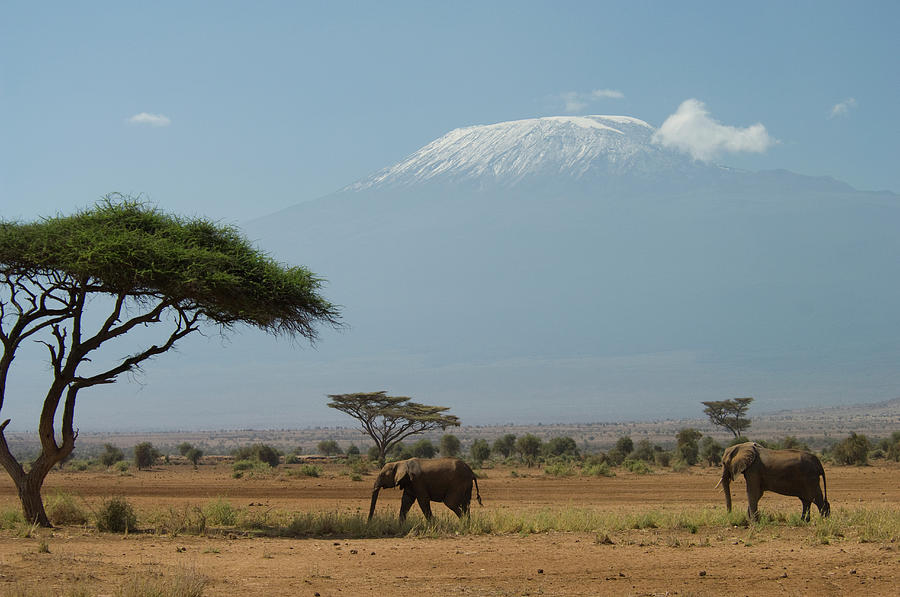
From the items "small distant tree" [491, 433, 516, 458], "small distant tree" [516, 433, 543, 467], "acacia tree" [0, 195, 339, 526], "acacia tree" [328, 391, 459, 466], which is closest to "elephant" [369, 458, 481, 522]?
"acacia tree" [0, 195, 339, 526]

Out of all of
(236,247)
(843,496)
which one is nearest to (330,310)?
(236,247)

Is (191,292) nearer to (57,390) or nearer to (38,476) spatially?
(57,390)

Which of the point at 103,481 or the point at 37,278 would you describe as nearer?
the point at 37,278

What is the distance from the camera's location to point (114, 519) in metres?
17.4

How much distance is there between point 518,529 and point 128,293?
9233 mm

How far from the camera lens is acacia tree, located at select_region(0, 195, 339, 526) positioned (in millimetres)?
17328

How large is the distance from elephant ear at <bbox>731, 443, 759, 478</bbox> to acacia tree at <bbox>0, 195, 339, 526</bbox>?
9.43 meters

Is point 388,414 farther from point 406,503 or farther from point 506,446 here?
point 406,503

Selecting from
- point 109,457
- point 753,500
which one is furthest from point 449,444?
point 753,500

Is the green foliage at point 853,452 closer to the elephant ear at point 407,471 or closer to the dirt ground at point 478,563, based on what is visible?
the dirt ground at point 478,563

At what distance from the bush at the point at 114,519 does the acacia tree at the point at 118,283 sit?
3.76 feet

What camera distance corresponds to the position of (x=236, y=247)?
19.2 metres

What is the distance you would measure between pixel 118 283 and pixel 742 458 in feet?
42.8

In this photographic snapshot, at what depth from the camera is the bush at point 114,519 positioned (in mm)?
17328
